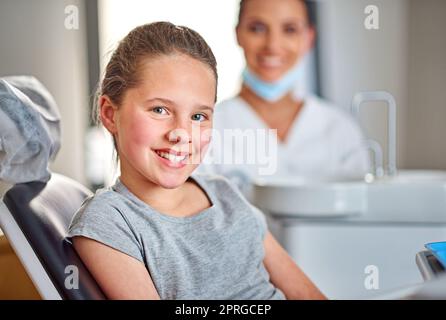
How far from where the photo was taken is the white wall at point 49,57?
3.28 feet

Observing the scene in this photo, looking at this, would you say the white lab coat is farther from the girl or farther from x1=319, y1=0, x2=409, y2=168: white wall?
the girl

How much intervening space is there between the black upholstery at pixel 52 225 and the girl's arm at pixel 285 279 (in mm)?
294

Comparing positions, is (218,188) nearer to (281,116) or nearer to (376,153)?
(281,116)

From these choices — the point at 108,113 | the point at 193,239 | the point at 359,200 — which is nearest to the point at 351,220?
the point at 359,200

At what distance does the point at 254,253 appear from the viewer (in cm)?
98

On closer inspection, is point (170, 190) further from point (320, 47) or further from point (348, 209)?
point (320, 47)

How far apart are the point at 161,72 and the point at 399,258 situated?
0.52m

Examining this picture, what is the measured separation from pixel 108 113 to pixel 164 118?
0.09 m

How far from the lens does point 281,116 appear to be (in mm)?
1469

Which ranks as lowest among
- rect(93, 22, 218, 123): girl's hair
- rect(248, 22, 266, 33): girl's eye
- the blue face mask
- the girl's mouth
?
the girl's mouth

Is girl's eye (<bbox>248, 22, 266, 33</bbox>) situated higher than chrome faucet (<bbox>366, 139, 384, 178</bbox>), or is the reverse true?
girl's eye (<bbox>248, 22, 266, 33</bbox>)

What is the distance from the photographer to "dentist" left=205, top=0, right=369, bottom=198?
110cm

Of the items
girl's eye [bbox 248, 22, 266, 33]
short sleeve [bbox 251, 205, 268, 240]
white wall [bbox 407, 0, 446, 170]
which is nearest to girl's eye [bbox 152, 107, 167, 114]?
short sleeve [bbox 251, 205, 268, 240]
